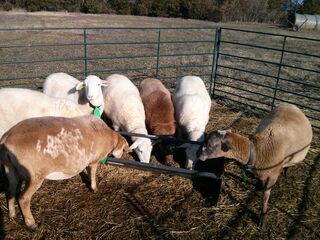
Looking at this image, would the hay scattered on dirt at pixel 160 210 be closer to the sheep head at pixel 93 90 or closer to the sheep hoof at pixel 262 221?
the sheep hoof at pixel 262 221

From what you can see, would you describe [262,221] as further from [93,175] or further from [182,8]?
[182,8]

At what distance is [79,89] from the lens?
553 centimetres

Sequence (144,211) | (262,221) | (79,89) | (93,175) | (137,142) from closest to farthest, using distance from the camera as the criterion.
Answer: (262,221) → (144,211) → (93,175) → (137,142) → (79,89)

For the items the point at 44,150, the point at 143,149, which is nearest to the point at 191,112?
the point at 143,149

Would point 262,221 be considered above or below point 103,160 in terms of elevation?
below

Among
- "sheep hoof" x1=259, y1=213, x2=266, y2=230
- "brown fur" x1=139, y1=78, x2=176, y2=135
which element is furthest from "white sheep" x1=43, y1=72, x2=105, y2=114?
"sheep hoof" x1=259, y1=213, x2=266, y2=230

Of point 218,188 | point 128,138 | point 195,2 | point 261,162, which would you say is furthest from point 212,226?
point 195,2

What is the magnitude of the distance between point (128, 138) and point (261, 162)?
2.47 m

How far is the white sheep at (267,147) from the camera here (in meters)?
3.76

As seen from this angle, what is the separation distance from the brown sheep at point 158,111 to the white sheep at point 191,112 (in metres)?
0.19

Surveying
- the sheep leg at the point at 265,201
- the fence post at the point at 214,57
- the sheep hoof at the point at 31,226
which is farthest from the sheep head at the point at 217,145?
the fence post at the point at 214,57

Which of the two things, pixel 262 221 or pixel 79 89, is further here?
pixel 79 89

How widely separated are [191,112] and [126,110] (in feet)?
3.73

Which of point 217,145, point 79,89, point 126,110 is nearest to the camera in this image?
point 217,145
